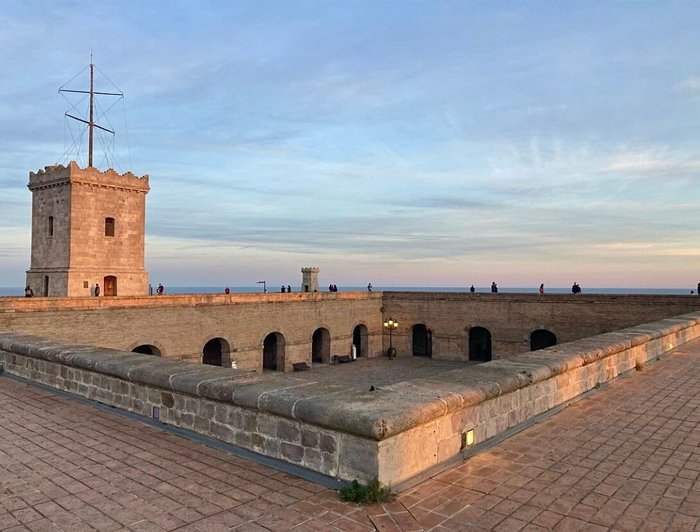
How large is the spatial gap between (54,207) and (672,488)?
2638cm

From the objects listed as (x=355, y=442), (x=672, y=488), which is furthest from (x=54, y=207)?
(x=672, y=488)

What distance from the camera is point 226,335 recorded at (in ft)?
78.1

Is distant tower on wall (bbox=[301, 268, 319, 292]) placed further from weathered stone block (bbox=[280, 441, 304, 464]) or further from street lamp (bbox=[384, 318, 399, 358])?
weathered stone block (bbox=[280, 441, 304, 464])

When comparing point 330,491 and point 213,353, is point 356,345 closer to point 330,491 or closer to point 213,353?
point 213,353

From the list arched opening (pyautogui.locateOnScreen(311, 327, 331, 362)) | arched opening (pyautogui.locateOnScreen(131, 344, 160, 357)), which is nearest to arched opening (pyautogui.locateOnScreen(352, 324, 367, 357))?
arched opening (pyautogui.locateOnScreen(311, 327, 331, 362))

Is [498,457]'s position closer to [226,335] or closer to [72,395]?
[72,395]

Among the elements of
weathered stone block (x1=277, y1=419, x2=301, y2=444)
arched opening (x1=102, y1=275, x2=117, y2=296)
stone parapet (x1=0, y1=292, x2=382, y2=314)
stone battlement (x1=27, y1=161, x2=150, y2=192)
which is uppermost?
stone battlement (x1=27, y1=161, x2=150, y2=192)

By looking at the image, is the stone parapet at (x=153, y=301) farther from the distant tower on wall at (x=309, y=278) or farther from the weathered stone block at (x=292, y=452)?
the weathered stone block at (x=292, y=452)

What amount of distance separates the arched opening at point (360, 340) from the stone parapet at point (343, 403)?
24263 mm

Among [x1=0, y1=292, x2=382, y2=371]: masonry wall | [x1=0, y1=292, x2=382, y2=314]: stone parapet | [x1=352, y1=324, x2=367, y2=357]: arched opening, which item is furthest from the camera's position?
[x1=352, y1=324, x2=367, y2=357]: arched opening

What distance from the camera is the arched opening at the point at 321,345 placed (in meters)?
29.5

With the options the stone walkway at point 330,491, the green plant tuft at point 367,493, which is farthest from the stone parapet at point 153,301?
the green plant tuft at point 367,493

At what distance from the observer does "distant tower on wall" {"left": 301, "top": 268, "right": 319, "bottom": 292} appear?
99.9ft

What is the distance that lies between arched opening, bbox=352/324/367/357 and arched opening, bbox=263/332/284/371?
17.4 ft
